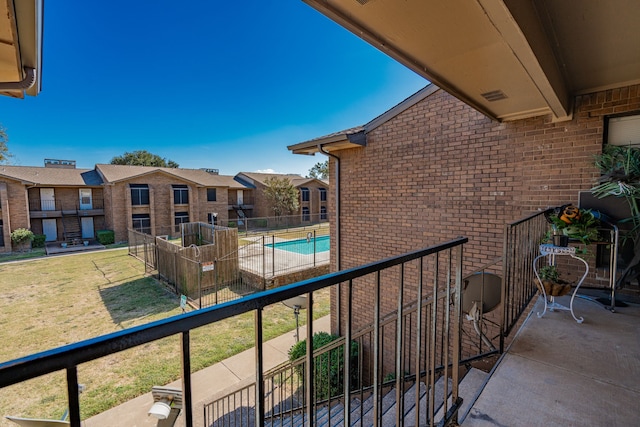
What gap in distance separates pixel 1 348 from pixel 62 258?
34.7 feet

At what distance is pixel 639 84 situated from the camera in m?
3.33

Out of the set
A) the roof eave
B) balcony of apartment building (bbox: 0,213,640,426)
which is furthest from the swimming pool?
balcony of apartment building (bbox: 0,213,640,426)

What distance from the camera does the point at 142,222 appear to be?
66.7ft

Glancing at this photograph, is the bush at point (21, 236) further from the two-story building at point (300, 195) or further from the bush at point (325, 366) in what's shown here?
the bush at point (325, 366)

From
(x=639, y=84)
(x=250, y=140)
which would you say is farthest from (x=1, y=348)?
(x=250, y=140)

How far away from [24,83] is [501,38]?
3.73 m

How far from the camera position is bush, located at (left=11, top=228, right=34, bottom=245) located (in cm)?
1661

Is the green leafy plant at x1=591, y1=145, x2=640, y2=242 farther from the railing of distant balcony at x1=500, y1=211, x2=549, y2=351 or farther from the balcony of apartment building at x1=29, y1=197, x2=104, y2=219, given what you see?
the balcony of apartment building at x1=29, y1=197, x2=104, y2=219

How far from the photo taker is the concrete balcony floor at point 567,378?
168 cm

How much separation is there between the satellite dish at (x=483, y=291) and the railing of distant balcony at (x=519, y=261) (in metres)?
0.13

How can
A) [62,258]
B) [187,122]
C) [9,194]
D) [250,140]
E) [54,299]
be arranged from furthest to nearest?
[250,140]
[187,122]
[9,194]
[62,258]
[54,299]

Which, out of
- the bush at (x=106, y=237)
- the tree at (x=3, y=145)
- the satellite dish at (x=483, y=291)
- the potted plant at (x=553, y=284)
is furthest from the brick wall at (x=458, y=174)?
the tree at (x=3, y=145)

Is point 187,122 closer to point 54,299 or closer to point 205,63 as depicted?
point 205,63

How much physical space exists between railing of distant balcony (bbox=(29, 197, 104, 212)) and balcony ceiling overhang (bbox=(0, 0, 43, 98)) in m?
22.1
